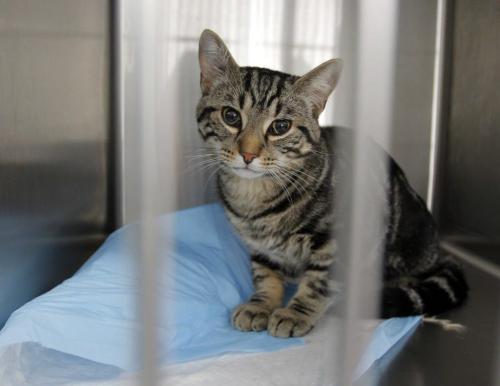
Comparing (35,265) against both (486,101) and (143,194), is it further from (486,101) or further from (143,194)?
(486,101)

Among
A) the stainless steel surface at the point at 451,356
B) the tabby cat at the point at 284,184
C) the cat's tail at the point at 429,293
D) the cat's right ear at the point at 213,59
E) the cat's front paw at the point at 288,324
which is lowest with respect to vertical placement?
the stainless steel surface at the point at 451,356

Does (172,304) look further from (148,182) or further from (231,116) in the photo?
(148,182)

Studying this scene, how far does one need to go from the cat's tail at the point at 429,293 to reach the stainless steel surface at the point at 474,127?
261mm

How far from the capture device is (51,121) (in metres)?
1.33

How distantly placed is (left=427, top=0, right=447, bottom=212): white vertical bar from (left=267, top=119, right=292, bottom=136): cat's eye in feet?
2.38

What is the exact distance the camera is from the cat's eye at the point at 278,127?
1.32 m

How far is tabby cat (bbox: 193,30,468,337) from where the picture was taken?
4.26 feet

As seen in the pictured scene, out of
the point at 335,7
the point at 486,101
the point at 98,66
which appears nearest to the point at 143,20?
the point at 98,66

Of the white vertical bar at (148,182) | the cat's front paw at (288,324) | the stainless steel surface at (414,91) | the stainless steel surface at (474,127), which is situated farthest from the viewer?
the stainless steel surface at (414,91)

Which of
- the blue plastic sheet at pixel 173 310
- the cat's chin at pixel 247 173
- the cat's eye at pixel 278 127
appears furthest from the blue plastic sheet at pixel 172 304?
the cat's eye at pixel 278 127

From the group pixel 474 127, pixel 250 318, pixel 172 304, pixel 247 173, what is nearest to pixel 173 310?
pixel 172 304

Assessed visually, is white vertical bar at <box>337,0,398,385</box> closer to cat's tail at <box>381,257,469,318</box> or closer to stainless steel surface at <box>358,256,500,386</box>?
stainless steel surface at <box>358,256,500,386</box>

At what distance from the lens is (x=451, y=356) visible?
1.16 meters

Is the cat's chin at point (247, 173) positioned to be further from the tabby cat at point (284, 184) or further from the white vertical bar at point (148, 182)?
the white vertical bar at point (148, 182)
